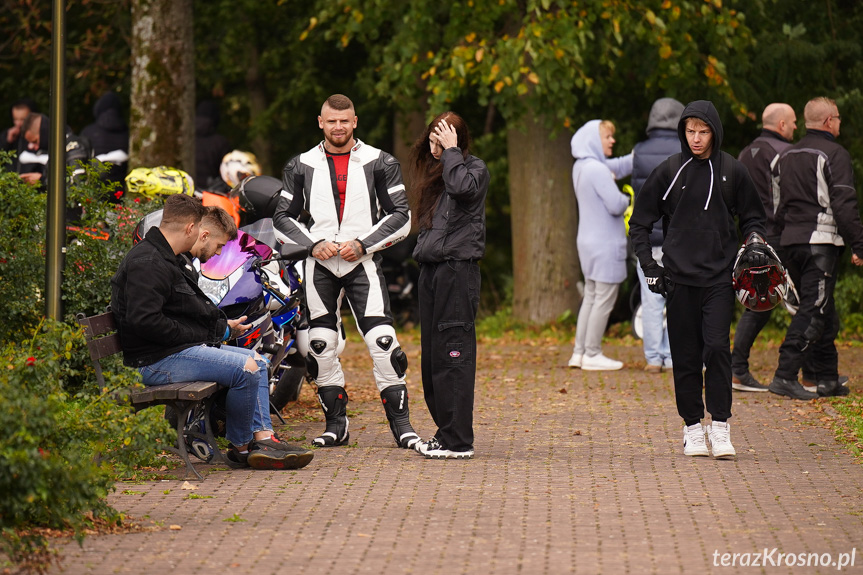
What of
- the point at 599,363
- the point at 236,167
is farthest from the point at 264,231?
the point at 599,363

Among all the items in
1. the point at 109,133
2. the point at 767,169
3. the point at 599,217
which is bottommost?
the point at 599,217

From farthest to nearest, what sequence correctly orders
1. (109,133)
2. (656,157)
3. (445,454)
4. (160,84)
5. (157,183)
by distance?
1. (109,133)
2. (160,84)
3. (656,157)
4. (157,183)
5. (445,454)

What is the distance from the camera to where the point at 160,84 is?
1356cm

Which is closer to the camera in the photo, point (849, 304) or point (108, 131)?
point (849, 304)

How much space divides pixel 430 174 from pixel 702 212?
1.60 m

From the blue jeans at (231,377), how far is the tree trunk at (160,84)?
268 inches

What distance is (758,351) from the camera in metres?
13.1

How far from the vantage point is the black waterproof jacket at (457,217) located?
283 inches

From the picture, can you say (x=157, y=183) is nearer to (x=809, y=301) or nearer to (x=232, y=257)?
(x=232, y=257)

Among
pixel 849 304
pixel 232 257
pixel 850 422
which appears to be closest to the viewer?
pixel 232 257

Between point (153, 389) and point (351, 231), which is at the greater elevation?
point (351, 231)

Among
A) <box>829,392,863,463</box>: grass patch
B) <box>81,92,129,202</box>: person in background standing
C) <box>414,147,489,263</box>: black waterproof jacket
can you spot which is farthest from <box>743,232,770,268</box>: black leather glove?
<box>81,92,129,202</box>: person in background standing

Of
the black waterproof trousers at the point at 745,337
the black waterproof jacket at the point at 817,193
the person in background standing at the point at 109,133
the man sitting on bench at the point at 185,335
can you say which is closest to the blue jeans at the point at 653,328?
the black waterproof trousers at the point at 745,337

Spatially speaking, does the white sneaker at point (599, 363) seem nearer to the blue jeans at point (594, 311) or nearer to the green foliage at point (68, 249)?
the blue jeans at point (594, 311)
